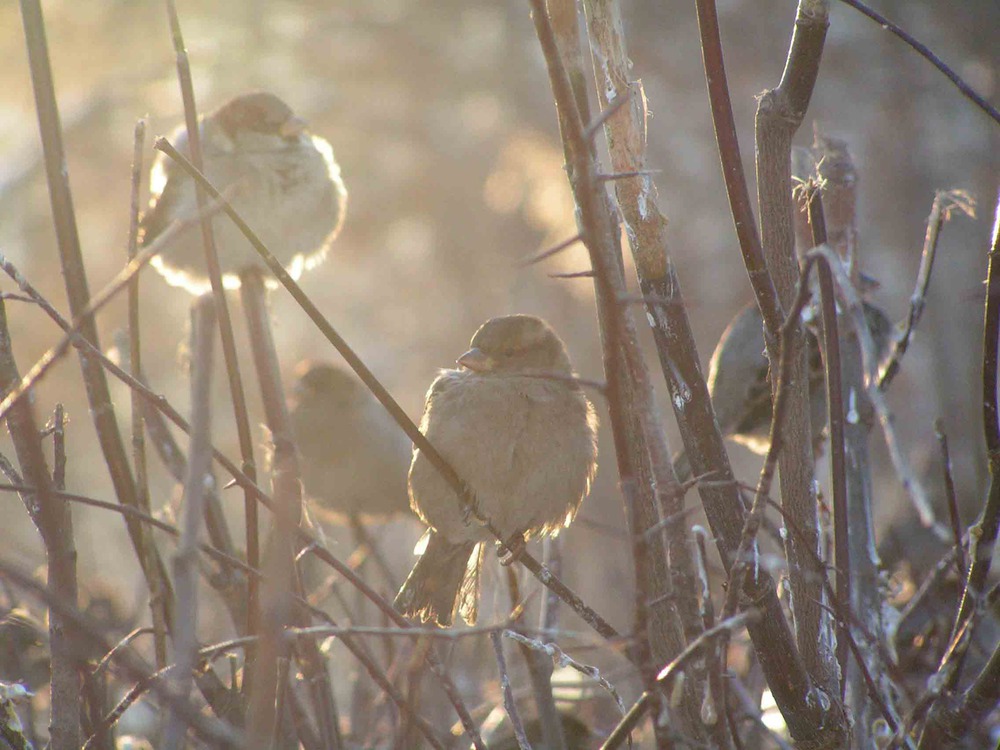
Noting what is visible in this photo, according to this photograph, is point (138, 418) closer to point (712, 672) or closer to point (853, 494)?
point (712, 672)

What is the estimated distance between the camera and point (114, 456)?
187cm

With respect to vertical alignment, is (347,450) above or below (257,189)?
below

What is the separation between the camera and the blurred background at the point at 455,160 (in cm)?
823

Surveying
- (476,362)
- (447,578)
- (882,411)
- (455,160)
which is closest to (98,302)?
(882,411)

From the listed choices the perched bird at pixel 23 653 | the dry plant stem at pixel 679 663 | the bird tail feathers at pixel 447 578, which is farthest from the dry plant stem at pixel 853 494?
the perched bird at pixel 23 653

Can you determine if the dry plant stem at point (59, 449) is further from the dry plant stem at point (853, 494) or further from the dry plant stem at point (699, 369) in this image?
the dry plant stem at point (853, 494)

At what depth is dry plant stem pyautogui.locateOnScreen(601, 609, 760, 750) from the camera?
4.05 ft

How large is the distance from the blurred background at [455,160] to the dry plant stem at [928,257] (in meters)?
5.37

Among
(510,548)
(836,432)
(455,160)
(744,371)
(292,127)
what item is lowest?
(510,548)

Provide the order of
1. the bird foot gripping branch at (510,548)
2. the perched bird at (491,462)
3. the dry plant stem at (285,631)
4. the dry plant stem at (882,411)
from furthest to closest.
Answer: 1. the perched bird at (491,462)
2. the bird foot gripping branch at (510,548)
3. the dry plant stem at (285,631)
4. the dry plant stem at (882,411)

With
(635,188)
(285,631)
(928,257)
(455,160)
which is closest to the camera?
(285,631)

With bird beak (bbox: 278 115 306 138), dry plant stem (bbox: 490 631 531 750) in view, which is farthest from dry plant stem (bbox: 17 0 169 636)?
bird beak (bbox: 278 115 306 138)

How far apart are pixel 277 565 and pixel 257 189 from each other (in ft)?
11.0

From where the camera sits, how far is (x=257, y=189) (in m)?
4.19
